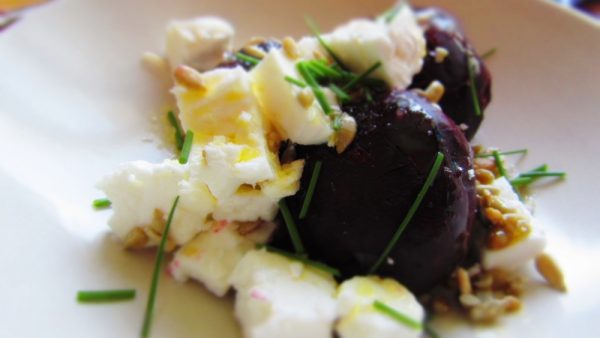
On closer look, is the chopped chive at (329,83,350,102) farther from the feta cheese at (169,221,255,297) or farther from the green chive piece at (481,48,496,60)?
the green chive piece at (481,48,496,60)

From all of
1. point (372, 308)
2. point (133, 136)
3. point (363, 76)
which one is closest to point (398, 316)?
point (372, 308)

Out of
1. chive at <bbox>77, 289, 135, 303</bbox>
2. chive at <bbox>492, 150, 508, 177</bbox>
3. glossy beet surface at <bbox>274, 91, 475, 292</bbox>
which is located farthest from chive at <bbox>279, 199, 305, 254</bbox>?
chive at <bbox>492, 150, 508, 177</bbox>

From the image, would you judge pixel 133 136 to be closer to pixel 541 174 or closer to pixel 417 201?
pixel 417 201

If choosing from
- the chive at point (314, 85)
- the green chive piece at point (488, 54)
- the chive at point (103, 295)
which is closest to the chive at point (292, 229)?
the chive at point (314, 85)

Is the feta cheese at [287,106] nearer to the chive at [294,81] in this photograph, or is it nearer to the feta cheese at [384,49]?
the chive at [294,81]

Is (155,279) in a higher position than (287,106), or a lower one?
lower

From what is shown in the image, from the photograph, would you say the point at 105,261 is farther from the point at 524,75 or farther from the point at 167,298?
the point at 524,75
